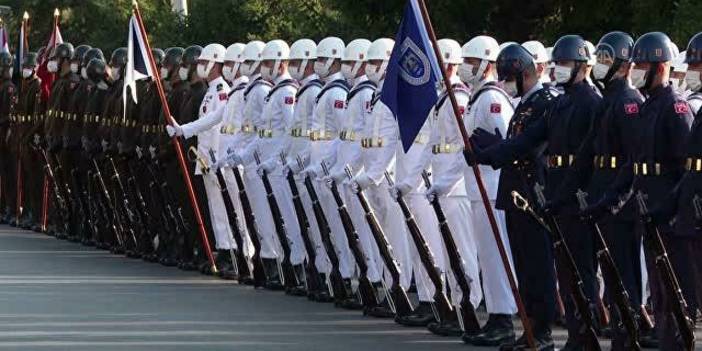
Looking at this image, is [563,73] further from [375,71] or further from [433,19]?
[433,19]

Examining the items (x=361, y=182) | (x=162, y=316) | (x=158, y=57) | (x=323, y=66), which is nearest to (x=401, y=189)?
(x=361, y=182)

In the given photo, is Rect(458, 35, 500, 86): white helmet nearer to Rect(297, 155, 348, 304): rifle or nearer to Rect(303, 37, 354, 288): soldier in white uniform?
Rect(303, 37, 354, 288): soldier in white uniform

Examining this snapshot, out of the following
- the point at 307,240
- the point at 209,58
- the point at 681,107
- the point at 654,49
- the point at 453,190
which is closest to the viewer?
the point at 681,107

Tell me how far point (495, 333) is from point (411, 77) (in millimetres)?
1880

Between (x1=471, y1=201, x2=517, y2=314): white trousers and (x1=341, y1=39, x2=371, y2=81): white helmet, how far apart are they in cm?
365

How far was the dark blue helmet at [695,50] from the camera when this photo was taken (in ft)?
41.3

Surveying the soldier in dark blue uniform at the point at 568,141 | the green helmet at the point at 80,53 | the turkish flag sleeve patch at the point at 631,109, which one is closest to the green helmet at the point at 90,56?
the green helmet at the point at 80,53

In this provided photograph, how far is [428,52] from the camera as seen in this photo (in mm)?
14719

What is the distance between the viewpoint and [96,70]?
2561cm

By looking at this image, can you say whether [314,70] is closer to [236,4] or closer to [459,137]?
[459,137]

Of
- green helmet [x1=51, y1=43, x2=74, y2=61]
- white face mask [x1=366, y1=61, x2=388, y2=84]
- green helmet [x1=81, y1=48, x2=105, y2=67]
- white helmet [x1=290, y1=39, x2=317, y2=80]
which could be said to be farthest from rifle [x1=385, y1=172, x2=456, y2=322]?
green helmet [x1=51, y1=43, x2=74, y2=61]

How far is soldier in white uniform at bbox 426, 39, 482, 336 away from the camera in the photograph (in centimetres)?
1552

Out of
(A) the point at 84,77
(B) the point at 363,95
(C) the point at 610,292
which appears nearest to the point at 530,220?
(C) the point at 610,292

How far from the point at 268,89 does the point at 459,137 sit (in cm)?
501
